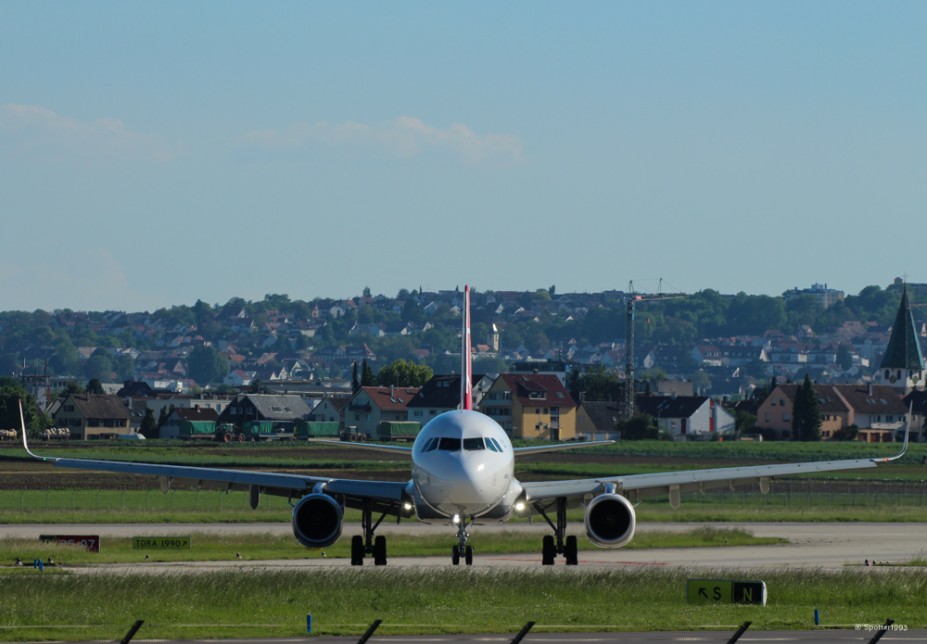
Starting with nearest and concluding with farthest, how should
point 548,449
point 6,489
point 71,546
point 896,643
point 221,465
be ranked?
1. point 896,643
2. point 548,449
3. point 71,546
4. point 6,489
5. point 221,465

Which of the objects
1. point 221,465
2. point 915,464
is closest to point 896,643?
point 221,465

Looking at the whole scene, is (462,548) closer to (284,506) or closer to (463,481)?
(463,481)

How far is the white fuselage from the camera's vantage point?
4238 cm

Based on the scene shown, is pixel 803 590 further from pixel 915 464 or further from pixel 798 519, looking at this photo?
pixel 915 464

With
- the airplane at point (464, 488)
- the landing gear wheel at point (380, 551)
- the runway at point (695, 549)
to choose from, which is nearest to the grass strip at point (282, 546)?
the runway at point (695, 549)

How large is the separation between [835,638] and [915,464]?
107 metres

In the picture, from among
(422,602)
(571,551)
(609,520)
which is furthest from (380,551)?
(422,602)

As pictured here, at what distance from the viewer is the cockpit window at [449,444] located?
1678 inches

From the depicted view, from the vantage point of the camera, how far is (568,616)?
35781 mm

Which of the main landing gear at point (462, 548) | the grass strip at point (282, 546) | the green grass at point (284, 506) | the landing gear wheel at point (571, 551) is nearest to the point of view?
the main landing gear at point (462, 548)

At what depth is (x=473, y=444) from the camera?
42.8 meters

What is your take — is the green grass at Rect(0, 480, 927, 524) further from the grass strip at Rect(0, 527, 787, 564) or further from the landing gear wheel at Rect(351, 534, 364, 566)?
the landing gear wheel at Rect(351, 534, 364, 566)

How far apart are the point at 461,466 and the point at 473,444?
74cm

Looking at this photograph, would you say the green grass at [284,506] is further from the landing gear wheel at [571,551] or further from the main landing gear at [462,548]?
the main landing gear at [462,548]
